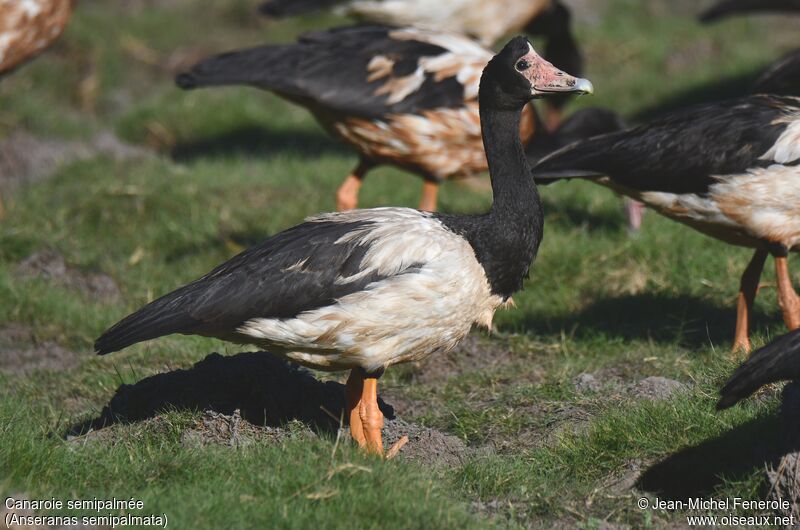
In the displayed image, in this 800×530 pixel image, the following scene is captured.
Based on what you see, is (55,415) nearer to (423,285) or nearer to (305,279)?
(305,279)

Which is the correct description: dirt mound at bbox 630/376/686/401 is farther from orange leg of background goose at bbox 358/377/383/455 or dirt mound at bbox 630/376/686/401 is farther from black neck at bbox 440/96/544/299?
orange leg of background goose at bbox 358/377/383/455

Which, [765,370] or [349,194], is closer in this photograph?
[765,370]

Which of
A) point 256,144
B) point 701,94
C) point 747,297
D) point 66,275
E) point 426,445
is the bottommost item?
point 256,144

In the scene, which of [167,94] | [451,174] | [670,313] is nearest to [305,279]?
[670,313]

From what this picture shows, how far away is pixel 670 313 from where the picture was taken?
Result: 8156mm

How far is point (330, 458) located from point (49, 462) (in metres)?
1.24

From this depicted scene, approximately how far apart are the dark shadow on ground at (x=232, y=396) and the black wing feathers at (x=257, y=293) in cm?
47

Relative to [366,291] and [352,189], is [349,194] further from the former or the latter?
[366,291]

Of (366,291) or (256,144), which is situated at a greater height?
(366,291)

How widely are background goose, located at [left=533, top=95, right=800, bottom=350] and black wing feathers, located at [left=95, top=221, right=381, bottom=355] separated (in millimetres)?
2075

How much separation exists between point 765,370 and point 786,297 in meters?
2.39

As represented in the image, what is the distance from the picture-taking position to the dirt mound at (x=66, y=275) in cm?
888

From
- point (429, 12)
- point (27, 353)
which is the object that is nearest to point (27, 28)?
point (429, 12)

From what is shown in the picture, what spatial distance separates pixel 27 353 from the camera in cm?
792
